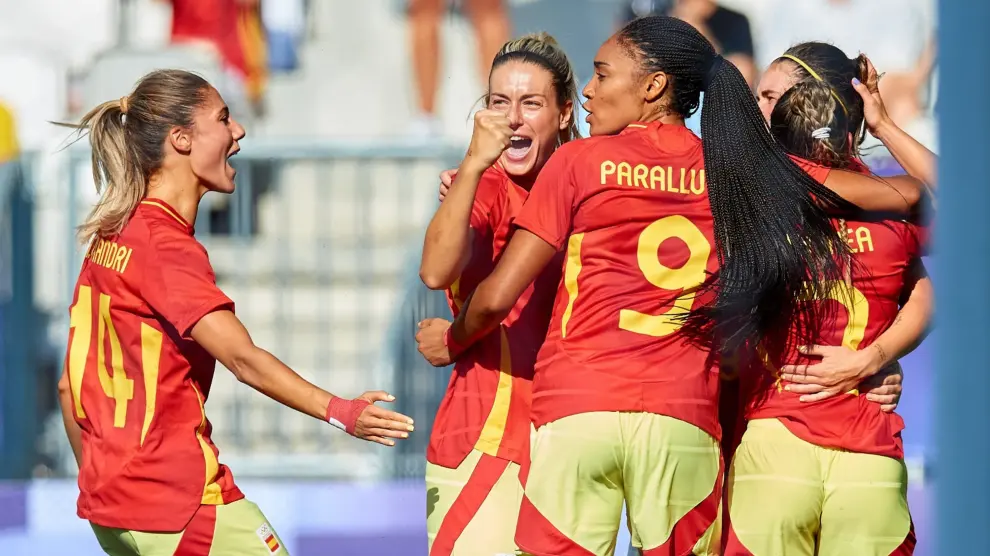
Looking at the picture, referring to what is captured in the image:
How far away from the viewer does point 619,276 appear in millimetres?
3072

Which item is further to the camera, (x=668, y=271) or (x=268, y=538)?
(x=268, y=538)

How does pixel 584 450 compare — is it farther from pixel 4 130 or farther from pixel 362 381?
pixel 4 130

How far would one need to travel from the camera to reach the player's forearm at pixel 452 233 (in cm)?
322

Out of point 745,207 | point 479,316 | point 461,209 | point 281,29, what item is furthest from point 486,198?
point 281,29

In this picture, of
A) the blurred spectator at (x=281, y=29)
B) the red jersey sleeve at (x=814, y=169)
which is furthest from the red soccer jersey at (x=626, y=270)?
the blurred spectator at (x=281, y=29)

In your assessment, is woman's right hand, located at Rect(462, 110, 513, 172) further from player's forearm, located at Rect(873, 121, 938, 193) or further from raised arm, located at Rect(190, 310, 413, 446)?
player's forearm, located at Rect(873, 121, 938, 193)

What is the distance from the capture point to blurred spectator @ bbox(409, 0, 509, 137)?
8.09m

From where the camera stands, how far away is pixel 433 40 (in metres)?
8.27

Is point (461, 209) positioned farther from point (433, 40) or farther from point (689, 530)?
point (433, 40)

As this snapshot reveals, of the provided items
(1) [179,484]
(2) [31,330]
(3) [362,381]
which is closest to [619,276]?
(1) [179,484]

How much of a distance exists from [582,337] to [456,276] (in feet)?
1.29

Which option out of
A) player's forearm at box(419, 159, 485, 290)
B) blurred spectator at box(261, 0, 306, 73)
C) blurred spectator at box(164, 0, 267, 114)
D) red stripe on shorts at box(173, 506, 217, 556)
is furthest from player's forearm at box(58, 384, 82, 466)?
blurred spectator at box(261, 0, 306, 73)

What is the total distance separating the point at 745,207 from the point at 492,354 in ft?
2.51

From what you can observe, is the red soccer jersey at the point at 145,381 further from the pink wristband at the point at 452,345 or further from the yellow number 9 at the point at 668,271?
the yellow number 9 at the point at 668,271
